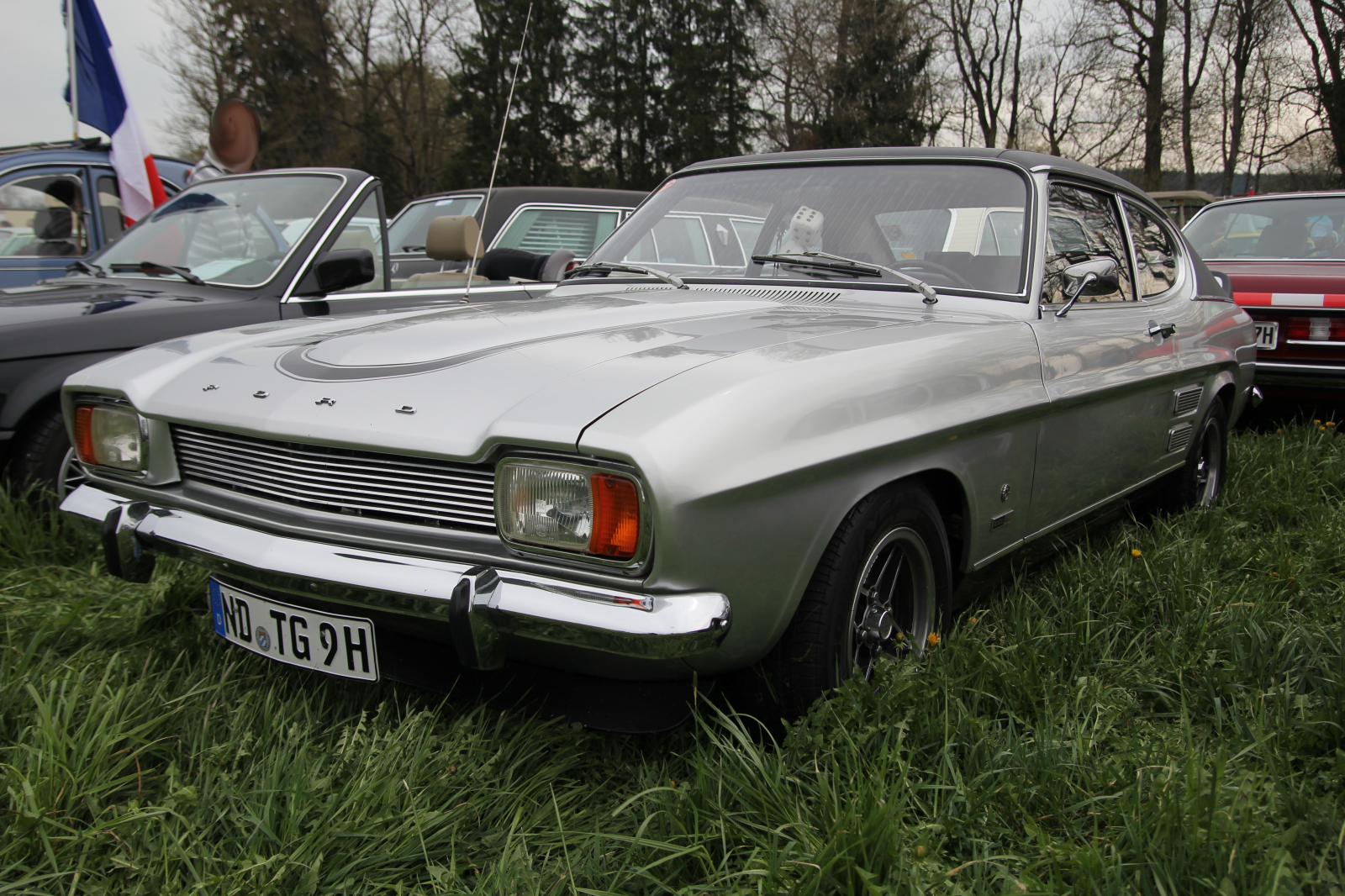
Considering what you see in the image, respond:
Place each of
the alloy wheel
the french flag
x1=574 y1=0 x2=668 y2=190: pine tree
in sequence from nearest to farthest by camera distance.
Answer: the alloy wheel → the french flag → x1=574 y1=0 x2=668 y2=190: pine tree

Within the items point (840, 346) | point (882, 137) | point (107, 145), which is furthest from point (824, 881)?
point (882, 137)

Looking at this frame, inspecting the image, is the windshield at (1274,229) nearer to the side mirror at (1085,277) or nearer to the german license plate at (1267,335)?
the german license plate at (1267,335)

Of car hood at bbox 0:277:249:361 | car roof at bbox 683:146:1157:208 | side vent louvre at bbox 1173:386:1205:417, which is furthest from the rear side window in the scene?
side vent louvre at bbox 1173:386:1205:417

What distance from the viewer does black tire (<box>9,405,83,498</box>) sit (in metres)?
3.26

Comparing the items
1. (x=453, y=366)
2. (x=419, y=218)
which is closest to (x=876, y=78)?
(x=419, y=218)

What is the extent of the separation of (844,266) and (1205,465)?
2267 millimetres

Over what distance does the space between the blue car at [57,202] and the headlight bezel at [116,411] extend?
399 cm

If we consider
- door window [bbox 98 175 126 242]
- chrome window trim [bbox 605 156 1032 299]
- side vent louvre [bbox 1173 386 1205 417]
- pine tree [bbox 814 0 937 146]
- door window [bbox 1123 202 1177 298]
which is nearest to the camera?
chrome window trim [bbox 605 156 1032 299]

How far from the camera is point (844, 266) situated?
2.73m

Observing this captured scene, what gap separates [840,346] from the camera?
2012 millimetres

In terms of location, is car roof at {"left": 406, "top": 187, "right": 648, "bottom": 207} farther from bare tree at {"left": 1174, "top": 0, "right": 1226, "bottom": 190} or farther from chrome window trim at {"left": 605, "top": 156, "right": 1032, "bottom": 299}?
bare tree at {"left": 1174, "top": 0, "right": 1226, "bottom": 190}

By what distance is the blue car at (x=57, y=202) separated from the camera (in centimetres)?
585

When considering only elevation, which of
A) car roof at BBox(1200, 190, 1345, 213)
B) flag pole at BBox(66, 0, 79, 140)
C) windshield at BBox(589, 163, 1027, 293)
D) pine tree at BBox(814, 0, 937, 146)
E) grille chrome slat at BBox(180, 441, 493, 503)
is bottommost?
grille chrome slat at BBox(180, 441, 493, 503)

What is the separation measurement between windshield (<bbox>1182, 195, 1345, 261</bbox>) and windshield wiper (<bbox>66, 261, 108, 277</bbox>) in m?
6.02
